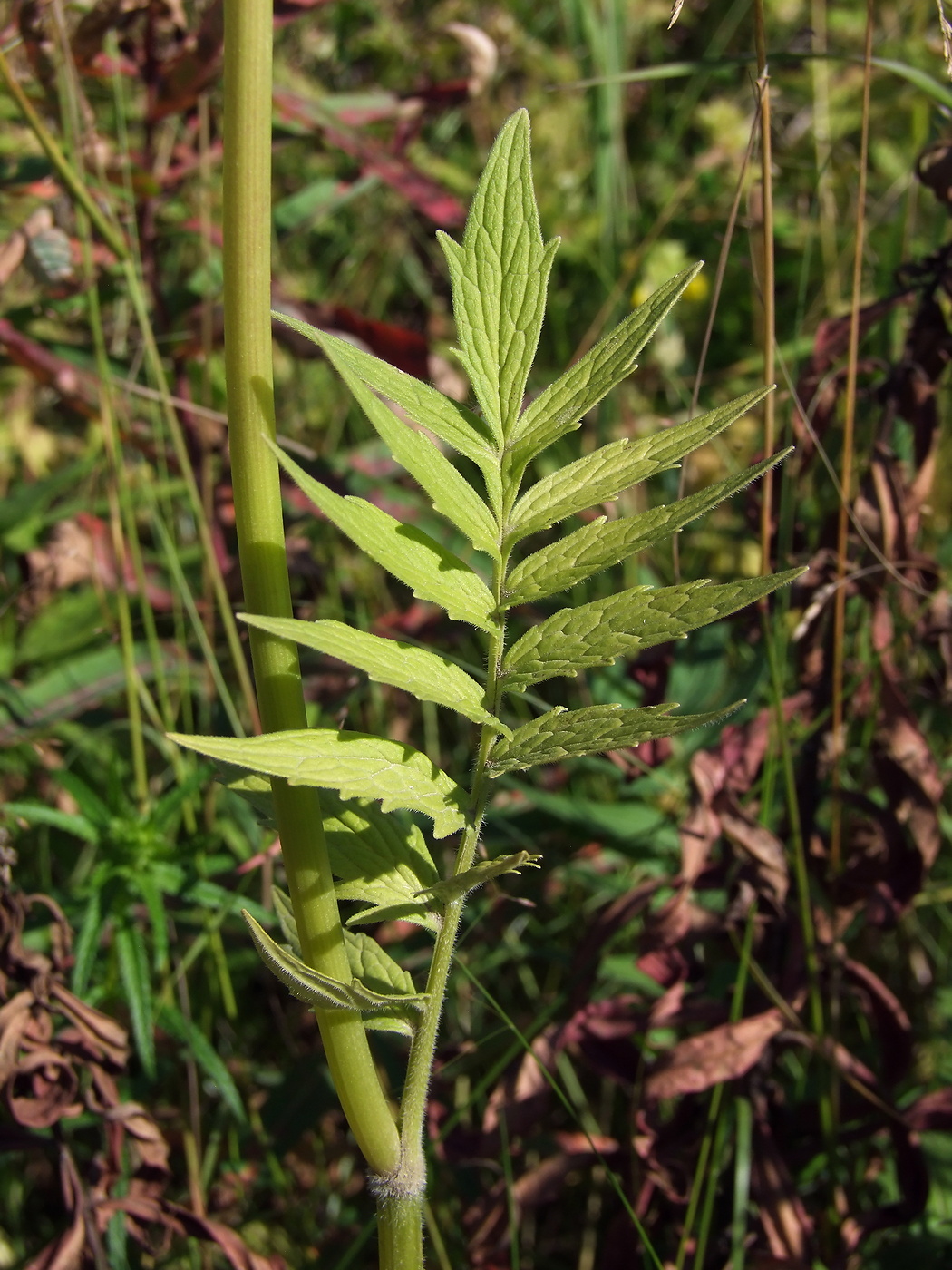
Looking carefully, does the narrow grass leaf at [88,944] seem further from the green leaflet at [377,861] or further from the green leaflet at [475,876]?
the green leaflet at [475,876]

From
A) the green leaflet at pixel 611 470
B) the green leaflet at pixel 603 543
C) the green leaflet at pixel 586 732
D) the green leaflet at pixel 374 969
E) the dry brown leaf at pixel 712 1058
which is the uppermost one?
the green leaflet at pixel 611 470

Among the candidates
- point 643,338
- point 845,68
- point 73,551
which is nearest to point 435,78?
point 845,68

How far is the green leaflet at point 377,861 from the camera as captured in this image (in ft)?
2.79

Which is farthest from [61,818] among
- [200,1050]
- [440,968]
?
[440,968]

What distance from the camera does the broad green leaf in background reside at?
0.73 metres

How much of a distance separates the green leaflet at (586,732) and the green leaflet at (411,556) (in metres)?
0.09

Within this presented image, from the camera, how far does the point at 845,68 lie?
3119mm

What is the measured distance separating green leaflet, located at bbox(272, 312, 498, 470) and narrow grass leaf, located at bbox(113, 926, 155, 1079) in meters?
0.85

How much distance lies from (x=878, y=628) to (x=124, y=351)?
1.52m

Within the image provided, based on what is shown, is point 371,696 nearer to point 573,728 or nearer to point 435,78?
point 573,728

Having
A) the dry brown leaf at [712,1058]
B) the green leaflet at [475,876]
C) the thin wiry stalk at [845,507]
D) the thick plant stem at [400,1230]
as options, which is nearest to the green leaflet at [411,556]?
the green leaflet at [475,876]

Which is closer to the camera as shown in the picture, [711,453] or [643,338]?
[643,338]

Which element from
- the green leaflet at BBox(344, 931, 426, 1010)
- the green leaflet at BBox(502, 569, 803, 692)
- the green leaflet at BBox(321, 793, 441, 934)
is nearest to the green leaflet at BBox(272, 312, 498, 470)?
the green leaflet at BBox(502, 569, 803, 692)

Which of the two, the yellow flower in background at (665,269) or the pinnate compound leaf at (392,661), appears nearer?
the pinnate compound leaf at (392,661)
